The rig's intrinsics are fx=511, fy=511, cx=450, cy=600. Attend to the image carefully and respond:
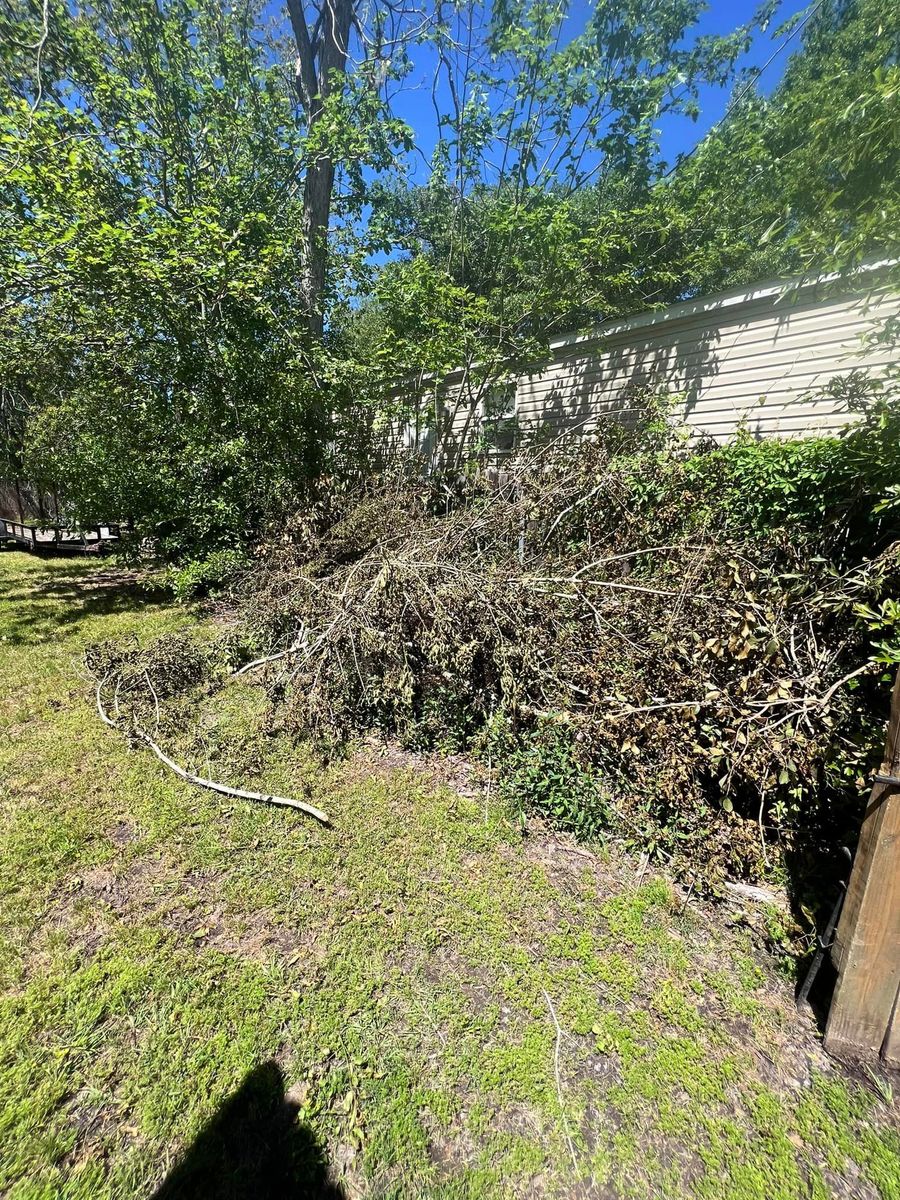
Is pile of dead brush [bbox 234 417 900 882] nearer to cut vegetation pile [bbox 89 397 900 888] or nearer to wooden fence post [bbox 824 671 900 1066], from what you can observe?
A: cut vegetation pile [bbox 89 397 900 888]

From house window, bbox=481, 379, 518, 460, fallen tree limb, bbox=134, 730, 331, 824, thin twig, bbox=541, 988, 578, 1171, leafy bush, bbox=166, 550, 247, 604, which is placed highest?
house window, bbox=481, 379, 518, 460

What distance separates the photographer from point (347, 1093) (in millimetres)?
1759

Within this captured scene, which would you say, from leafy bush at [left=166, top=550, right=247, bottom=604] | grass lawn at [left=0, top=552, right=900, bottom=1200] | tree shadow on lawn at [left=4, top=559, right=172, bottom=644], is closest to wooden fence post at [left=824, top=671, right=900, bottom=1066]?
grass lawn at [left=0, top=552, right=900, bottom=1200]

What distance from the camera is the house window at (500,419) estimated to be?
9000 mm

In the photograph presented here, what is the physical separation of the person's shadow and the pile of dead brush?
1903 millimetres

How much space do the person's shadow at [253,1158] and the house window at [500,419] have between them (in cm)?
837

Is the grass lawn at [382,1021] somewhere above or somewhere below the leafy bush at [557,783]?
below

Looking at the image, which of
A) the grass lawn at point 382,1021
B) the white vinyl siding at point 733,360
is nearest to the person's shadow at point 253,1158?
the grass lawn at point 382,1021

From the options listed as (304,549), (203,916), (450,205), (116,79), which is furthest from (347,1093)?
(450,205)

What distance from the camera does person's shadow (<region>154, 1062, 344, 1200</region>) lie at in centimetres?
151

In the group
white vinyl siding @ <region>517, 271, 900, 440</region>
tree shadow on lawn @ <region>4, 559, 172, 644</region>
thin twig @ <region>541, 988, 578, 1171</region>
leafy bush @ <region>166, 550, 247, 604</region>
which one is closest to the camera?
thin twig @ <region>541, 988, 578, 1171</region>

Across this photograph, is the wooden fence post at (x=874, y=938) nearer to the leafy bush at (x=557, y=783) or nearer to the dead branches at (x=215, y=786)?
the leafy bush at (x=557, y=783)

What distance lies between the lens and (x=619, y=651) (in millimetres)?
3420

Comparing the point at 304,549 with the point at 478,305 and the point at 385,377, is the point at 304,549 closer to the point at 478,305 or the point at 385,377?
the point at 385,377
